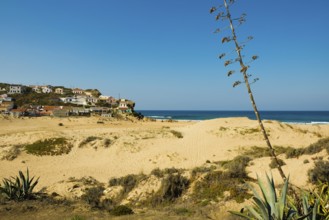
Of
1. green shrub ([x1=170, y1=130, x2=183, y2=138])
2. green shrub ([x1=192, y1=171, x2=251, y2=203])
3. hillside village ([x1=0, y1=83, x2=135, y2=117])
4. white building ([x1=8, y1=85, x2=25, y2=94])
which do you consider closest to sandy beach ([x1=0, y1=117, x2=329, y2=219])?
green shrub ([x1=170, y1=130, x2=183, y2=138])

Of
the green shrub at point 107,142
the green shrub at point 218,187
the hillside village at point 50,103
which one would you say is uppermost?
the hillside village at point 50,103

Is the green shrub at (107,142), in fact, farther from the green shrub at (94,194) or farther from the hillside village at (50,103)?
the hillside village at (50,103)

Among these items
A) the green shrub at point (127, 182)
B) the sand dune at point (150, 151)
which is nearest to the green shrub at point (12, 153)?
the sand dune at point (150, 151)

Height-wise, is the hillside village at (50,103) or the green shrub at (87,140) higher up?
the hillside village at (50,103)

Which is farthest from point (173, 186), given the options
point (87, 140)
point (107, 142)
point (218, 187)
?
point (87, 140)

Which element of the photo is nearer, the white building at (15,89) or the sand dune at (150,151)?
the sand dune at (150,151)

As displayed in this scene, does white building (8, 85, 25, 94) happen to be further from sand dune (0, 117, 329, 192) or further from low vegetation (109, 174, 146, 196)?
low vegetation (109, 174, 146, 196)

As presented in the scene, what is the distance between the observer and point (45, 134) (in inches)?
1224

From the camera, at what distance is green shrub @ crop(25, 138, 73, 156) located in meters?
25.8

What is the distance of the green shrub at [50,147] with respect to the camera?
25797 millimetres

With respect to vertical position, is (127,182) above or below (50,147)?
below

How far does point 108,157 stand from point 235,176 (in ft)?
44.1

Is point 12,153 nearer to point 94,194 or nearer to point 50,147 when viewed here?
point 50,147

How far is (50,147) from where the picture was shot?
26.9m
